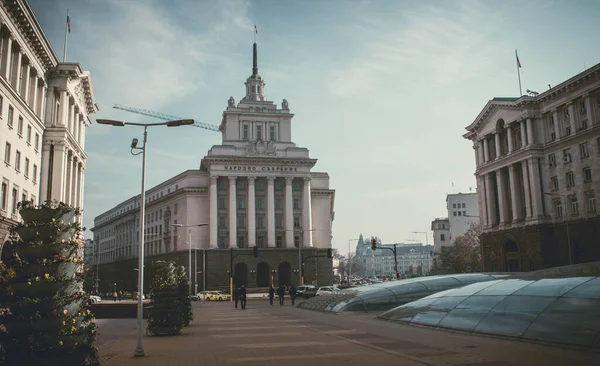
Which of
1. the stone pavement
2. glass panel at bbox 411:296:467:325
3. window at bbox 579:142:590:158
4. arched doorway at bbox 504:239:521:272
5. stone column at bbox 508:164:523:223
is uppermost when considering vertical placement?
window at bbox 579:142:590:158

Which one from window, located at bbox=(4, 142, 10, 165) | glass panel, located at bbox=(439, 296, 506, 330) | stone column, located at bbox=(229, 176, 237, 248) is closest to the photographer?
glass panel, located at bbox=(439, 296, 506, 330)

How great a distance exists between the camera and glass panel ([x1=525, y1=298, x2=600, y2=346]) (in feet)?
54.4

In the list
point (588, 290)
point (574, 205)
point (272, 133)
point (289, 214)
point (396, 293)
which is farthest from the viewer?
point (272, 133)

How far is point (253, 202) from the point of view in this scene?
313 feet

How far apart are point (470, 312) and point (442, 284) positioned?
42.1 ft

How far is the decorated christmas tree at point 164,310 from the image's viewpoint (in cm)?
2355

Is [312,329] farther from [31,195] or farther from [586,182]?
[586,182]

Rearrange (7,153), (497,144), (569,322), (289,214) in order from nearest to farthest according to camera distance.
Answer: (569,322), (7,153), (497,144), (289,214)

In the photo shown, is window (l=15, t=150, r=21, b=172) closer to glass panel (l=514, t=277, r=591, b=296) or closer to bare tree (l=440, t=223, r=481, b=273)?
glass panel (l=514, t=277, r=591, b=296)

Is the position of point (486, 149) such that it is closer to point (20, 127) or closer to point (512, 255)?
point (512, 255)

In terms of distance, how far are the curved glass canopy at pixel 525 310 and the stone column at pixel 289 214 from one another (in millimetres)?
69077

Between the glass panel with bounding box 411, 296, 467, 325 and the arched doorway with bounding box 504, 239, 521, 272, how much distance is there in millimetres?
46452

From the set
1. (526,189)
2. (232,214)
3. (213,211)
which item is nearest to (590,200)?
(526,189)

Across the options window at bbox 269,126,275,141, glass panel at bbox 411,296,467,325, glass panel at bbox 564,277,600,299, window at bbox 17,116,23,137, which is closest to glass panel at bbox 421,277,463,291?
glass panel at bbox 411,296,467,325
